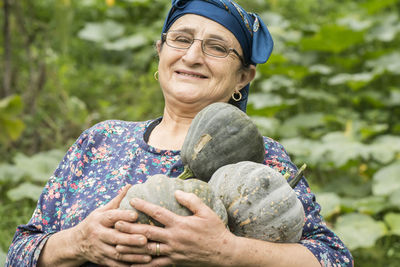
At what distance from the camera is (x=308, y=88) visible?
6230 millimetres

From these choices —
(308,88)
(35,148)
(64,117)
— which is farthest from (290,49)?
(35,148)

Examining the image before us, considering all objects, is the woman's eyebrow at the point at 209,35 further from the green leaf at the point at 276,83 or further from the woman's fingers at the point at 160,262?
the green leaf at the point at 276,83

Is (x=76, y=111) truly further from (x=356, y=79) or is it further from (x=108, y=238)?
(x=108, y=238)

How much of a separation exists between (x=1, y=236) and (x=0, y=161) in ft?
5.88

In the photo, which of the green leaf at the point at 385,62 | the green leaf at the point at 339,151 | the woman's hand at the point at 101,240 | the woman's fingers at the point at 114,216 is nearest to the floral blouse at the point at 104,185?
the woman's hand at the point at 101,240

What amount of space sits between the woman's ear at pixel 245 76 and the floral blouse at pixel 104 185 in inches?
12.4

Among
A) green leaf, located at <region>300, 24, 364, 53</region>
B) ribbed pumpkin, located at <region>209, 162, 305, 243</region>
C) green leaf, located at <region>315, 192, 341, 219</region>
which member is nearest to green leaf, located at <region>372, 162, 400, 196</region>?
green leaf, located at <region>315, 192, 341, 219</region>

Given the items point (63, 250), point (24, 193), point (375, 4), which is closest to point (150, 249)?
point (63, 250)

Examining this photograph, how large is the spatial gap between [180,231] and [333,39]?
5.34 metres

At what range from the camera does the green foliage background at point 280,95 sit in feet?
13.9

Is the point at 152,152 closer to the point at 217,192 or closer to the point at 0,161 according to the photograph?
the point at 217,192

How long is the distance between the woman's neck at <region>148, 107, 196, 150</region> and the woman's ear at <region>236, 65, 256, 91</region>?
0.28 meters

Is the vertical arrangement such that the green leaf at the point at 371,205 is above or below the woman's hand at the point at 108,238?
above

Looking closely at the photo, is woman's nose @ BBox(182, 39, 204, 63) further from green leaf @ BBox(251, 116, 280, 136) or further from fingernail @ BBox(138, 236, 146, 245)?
green leaf @ BBox(251, 116, 280, 136)
